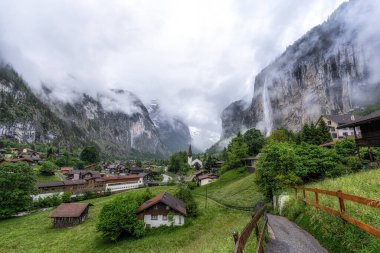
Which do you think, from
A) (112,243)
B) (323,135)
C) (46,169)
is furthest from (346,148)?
(46,169)

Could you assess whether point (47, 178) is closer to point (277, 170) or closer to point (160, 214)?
point (160, 214)

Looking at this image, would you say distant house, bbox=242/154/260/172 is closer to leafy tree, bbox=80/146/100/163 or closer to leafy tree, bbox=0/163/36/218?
leafy tree, bbox=0/163/36/218

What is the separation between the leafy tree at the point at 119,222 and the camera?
38.3 metres

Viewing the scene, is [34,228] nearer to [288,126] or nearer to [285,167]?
[285,167]

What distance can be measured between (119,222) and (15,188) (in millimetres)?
44077

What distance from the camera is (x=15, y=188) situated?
6512cm

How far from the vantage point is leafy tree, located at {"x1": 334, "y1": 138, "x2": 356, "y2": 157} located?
4234 cm

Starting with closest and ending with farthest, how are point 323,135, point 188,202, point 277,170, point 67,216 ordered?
point 277,170, point 188,202, point 67,216, point 323,135

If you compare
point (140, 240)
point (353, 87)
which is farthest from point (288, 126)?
point (140, 240)

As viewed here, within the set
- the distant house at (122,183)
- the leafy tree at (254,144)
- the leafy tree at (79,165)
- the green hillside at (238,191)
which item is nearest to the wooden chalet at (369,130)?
the green hillside at (238,191)

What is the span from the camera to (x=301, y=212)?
17.2 m

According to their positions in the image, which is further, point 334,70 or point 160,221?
point 334,70

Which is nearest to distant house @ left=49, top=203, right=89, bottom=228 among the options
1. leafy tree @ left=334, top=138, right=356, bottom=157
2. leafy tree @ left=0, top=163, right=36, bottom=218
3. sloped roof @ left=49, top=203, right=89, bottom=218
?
sloped roof @ left=49, top=203, right=89, bottom=218

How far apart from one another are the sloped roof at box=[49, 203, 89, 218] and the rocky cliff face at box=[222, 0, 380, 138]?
140m
